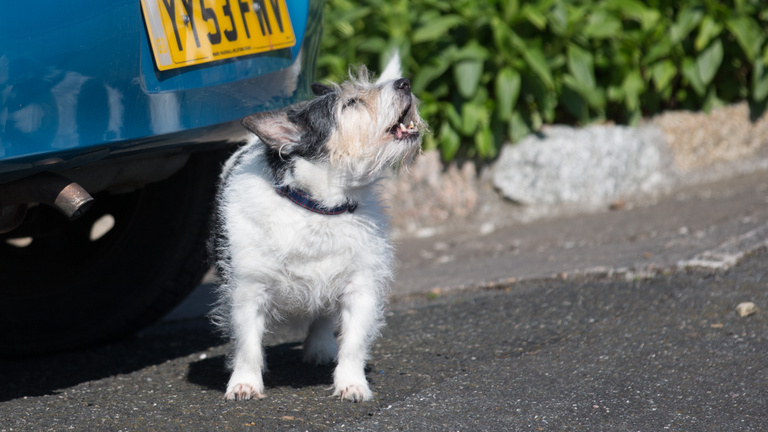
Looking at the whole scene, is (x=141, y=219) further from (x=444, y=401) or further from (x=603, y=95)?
(x=603, y=95)

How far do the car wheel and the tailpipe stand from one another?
0.92 m

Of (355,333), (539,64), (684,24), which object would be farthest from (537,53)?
(355,333)

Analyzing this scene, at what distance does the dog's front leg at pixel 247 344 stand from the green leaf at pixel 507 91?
291 cm

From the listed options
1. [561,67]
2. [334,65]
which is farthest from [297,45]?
[561,67]

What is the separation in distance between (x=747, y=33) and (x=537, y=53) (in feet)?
4.68

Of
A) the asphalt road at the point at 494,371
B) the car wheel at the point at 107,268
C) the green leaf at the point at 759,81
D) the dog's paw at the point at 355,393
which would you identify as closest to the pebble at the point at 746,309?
the asphalt road at the point at 494,371

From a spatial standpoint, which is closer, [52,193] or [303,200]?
[52,193]

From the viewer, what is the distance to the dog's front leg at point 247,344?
2.72 meters

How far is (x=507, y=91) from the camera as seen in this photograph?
5.29m

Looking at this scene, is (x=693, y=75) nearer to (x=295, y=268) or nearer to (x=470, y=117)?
(x=470, y=117)

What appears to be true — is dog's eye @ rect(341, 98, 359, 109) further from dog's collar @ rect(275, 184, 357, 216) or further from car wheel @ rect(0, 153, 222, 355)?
car wheel @ rect(0, 153, 222, 355)

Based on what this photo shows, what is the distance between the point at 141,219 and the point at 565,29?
3.16m

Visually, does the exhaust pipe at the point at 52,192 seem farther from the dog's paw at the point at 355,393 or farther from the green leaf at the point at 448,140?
the green leaf at the point at 448,140

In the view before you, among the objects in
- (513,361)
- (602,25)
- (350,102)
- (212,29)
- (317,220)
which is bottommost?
(513,361)
